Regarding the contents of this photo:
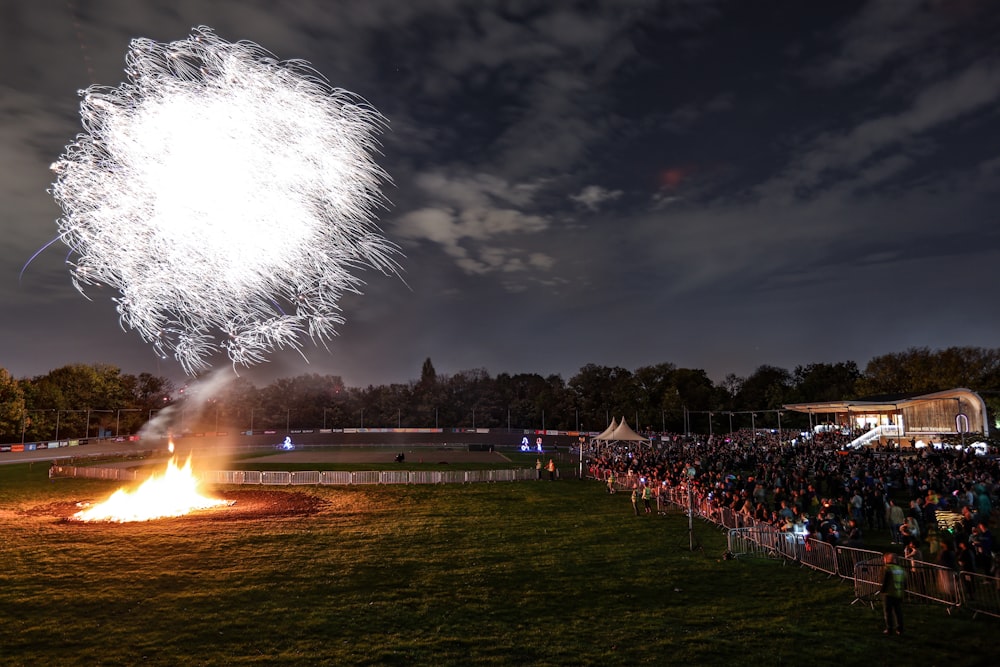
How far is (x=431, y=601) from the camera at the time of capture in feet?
44.6

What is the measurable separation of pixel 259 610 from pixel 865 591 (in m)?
13.9

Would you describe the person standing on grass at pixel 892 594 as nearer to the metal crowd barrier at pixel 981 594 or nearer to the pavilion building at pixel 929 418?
the metal crowd barrier at pixel 981 594

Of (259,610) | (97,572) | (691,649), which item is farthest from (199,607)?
(691,649)

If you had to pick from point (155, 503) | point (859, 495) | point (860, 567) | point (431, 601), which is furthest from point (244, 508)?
point (859, 495)

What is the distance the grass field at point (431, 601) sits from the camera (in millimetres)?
10625

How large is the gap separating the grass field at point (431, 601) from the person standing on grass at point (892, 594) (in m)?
0.28

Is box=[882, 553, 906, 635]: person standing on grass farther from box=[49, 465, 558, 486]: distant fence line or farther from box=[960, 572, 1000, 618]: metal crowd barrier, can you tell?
box=[49, 465, 558, 486]: distant fence line

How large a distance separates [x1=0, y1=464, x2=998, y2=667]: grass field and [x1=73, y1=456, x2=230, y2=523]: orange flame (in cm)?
258

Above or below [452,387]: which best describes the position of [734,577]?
below

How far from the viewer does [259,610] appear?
13.0 metres

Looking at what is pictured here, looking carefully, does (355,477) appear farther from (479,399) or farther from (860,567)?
(479,399)

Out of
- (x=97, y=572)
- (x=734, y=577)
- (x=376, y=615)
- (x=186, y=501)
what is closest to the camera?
(x=376, y=615)

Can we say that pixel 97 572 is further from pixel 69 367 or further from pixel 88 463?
pixel 69 367

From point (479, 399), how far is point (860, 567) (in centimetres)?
12682
